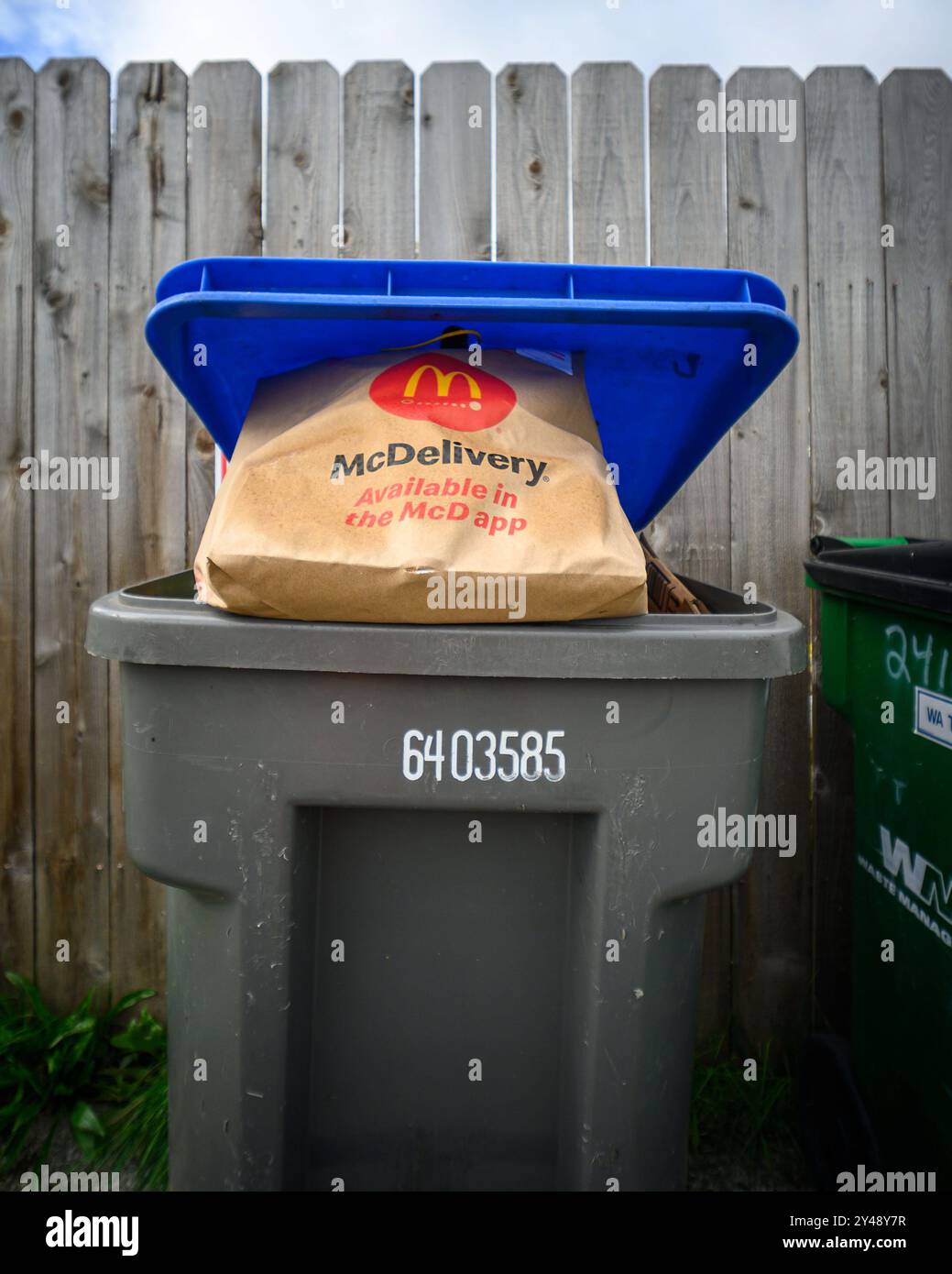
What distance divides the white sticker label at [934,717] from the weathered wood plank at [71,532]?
1.89m

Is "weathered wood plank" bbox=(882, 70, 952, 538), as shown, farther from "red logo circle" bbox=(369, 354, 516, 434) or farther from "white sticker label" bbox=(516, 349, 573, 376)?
"red logo circle" bbox=(369, 354, 516, 434)

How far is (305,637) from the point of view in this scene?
973 millimetres

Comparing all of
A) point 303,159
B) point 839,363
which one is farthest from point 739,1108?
point 303,159

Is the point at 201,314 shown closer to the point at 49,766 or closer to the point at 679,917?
the point at 679,917

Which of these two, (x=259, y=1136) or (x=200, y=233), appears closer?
(x=259, y=1136)

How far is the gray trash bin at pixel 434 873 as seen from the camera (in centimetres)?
99

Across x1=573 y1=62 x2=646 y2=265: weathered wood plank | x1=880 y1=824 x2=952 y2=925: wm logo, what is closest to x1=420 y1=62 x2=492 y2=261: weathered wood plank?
x1=573 y1=62 x2=646 y2=265: weathered wood plank

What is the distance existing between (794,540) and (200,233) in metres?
1.72

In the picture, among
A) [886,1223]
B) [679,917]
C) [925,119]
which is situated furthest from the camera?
[925,119]

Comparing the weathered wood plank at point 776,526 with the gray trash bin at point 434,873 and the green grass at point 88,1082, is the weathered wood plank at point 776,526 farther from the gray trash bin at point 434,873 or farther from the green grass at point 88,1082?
the green grass at point 88,1082

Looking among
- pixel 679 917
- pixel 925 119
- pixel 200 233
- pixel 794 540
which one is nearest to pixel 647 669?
pixel 679 917

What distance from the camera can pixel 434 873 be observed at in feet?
3.58

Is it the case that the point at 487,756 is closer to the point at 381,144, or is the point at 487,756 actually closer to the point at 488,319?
the point at 488,319

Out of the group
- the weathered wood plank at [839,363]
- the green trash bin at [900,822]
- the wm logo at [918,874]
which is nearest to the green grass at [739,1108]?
the weathered wood plank at [839,363]
